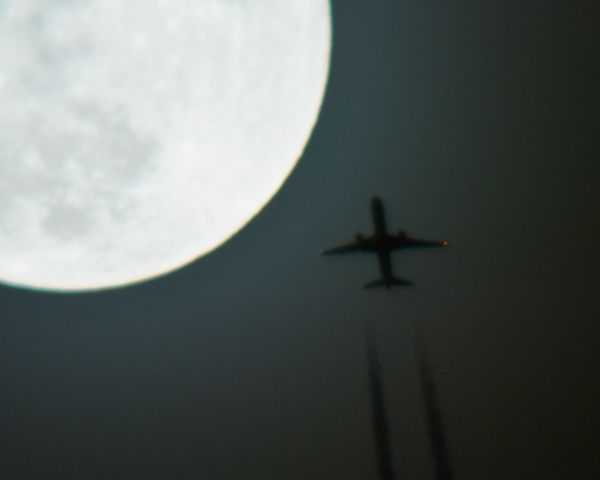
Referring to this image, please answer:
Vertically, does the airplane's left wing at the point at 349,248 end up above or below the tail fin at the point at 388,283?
above

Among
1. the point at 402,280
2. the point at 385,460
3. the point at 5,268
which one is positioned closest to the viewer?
the point at 5,268

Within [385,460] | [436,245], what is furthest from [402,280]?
[385,460]

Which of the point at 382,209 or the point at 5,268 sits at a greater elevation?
the point at 382,209

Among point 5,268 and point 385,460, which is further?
point 385,460

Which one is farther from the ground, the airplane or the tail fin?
the airplane

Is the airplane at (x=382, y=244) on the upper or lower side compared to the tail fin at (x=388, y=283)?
upper

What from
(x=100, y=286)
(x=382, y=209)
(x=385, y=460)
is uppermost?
(x=382, y=209)

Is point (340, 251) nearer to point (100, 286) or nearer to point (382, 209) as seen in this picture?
point (382, 209)

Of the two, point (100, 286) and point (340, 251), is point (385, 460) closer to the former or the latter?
point (340, 251)

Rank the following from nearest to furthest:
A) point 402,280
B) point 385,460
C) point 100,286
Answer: point 100,286, point 385,460, point 402,280

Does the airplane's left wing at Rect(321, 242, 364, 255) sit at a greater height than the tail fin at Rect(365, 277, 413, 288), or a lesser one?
greater
